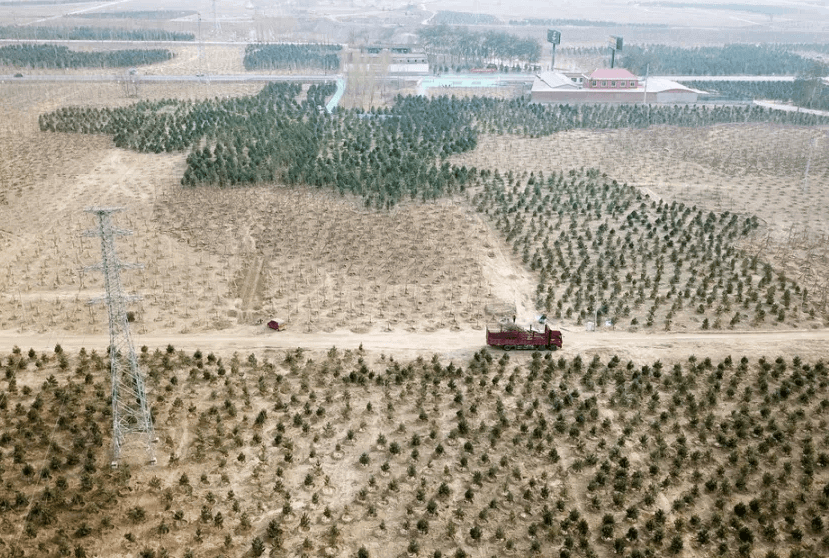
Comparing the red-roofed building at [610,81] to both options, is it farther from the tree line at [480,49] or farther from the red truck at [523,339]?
the red truck at [523,339]

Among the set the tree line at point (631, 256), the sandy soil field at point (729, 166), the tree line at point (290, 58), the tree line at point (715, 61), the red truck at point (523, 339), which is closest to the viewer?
the red truck at point (523, 339)

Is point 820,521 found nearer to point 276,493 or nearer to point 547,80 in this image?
point 276,493

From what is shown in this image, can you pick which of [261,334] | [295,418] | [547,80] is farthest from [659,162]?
[295,418]

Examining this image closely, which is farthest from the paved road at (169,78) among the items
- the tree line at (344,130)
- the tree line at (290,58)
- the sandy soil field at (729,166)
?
the sandy soil field at (729,166)

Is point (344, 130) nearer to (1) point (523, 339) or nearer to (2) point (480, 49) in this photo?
(1) point (523, 339)

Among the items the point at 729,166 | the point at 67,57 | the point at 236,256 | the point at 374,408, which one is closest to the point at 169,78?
the point at 67,57

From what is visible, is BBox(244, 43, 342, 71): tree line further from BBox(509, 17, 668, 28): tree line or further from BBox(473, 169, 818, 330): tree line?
BBox(509, 17, 668, 28): tree line

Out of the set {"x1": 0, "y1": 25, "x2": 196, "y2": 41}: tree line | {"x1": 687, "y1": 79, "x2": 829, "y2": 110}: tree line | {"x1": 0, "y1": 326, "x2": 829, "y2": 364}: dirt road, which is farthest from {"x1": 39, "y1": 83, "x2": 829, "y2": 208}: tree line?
{"x1": 0, "y1": 25, "x2": 196, "y2": 41}: tree line
